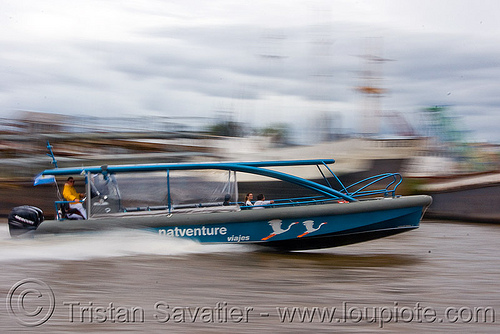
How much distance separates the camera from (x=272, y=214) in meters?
9.83

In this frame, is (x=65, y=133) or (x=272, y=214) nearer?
(x=272, y=214)

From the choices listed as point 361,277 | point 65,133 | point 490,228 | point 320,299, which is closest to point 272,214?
point 361,277

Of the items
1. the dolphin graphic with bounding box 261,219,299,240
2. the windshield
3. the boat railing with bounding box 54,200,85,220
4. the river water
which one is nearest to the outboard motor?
the river water

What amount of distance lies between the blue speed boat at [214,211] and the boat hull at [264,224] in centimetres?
2

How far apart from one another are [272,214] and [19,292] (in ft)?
14.1

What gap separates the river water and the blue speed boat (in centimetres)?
24

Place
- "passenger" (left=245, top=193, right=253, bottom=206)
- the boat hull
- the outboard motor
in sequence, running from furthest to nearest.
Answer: "passenger" (left=245, top=193, right=253, bottom=206)
the outboard motor
the boat hull

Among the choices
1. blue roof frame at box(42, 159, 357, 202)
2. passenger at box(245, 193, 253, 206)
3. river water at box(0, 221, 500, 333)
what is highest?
blue roof frame at box(42, 159, 357, 202)

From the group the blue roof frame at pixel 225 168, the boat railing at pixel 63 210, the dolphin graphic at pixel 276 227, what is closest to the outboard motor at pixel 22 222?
the boat railing at pixel 63 210

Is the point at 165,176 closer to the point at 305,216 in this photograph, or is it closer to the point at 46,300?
the point at 305,216

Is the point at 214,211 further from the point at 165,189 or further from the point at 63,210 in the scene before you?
the point at 63,210

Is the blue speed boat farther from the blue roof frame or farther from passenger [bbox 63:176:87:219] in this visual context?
passenger [bbox 63:176:87:219]

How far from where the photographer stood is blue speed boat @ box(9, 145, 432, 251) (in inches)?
387

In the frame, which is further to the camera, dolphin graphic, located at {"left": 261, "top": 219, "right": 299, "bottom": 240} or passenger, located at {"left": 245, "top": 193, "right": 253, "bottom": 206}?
passenger, located at {"left": 245, "top": 193, "right": 253, "bottom": 206}
